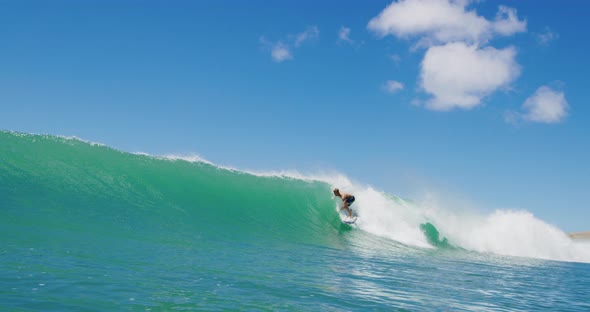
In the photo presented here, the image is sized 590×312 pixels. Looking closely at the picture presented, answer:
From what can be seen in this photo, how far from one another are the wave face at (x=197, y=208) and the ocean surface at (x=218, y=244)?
0.07 m

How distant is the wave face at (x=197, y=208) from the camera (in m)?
10.6

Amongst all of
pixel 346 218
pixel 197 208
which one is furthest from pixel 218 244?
pixel 346 218

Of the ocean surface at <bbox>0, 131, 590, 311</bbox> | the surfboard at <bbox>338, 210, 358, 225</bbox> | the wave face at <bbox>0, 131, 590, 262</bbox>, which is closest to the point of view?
the ocean surface at <bbox>0, 131, 590, 311</bbox>

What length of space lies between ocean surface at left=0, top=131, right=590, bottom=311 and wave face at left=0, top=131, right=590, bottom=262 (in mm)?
65

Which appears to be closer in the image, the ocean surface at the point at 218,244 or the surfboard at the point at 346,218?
the ocean surface at the point at 218,244

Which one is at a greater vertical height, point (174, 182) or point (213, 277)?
point (174, 182)

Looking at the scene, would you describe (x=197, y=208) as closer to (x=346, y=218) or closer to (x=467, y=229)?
(x=346, y=218)

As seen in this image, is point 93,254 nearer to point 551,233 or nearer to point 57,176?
point 57,176

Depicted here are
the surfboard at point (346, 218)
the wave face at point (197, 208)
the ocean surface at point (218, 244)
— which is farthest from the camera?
the surfboard at point (346, 218)

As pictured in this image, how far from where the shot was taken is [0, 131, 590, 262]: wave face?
10578 mm

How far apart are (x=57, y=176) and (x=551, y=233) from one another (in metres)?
24.3

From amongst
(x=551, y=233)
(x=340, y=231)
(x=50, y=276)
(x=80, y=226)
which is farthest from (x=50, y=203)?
(x=551, y=233)

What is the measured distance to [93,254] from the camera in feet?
23.6

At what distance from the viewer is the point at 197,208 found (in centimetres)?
1453
